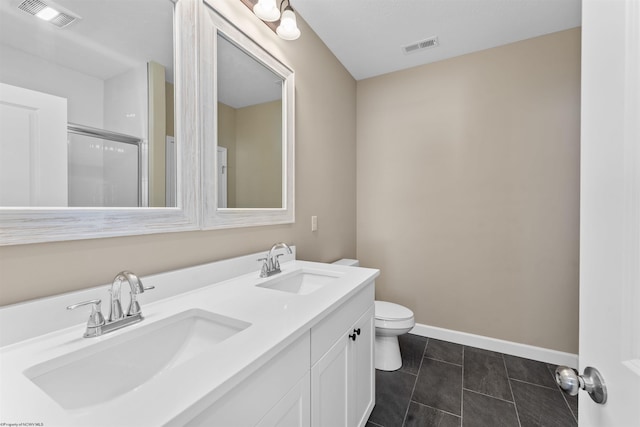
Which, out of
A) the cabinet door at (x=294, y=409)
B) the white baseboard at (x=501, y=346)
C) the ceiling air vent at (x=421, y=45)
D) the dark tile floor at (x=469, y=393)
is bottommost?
Answer: the dark tile floor at (x=469, y=393)

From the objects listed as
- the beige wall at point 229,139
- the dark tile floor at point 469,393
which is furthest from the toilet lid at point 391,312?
the beige wall at point 229,139

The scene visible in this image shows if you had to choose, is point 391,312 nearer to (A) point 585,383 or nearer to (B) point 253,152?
(B) point 253,152

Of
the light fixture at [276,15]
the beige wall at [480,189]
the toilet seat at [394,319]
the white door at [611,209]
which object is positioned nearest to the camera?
the white door at [611,209]

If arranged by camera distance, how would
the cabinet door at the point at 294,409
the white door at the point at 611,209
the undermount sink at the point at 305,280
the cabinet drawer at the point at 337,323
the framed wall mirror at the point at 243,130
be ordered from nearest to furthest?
the white door at the point at 611,209, the cabinet door at the point at 294,409, the cabinet drawer at the point at 337,323, the framed wall mirror at the point at 243,130, the undermount sink at the point at 305,280

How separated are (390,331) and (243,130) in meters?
1.56

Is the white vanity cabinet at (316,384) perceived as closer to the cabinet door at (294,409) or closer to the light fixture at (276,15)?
the cabinet door at (294,409)

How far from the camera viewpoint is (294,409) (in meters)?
0.81

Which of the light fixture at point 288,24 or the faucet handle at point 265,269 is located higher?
the light fixture at point 288,24

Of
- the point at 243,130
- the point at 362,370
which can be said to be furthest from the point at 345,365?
the point at 243,130

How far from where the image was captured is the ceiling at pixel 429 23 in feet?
5.78

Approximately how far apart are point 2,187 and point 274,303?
78cm

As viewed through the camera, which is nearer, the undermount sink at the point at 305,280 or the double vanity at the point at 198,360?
the double vanity at the point at 198,360

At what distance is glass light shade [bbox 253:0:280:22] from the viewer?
1.32 m

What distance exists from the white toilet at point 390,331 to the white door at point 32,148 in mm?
1781
